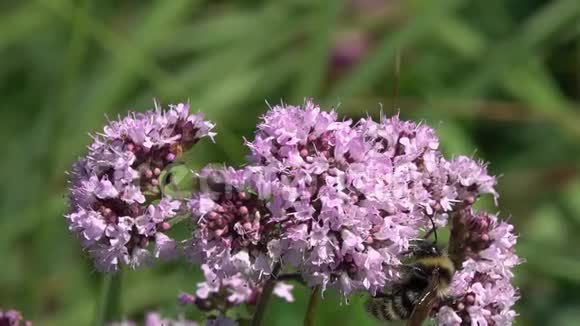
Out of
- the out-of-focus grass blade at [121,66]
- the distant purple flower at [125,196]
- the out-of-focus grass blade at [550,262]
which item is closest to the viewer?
the distant purple flower at [125,196]

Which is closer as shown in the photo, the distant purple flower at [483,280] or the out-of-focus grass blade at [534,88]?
the distant purple flower at [483,280]

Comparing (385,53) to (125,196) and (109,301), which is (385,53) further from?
(125,196)

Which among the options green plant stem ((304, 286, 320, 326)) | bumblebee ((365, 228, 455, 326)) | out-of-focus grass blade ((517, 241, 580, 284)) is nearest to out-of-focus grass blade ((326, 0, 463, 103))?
out-of-focus grass blade ((517, 241, 580, 284))

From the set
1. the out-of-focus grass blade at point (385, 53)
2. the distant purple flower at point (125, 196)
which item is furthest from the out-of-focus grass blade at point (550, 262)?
the distant purple flower at point (125, 196)

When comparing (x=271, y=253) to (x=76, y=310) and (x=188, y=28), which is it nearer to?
(x=76, y=310)

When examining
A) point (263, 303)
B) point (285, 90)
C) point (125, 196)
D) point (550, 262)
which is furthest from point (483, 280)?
point (285, 90)

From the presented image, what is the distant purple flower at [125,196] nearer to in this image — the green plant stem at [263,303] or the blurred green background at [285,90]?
the green plant stem at [263,303]

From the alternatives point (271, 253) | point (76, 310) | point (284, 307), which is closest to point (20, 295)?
point (76, 310)
